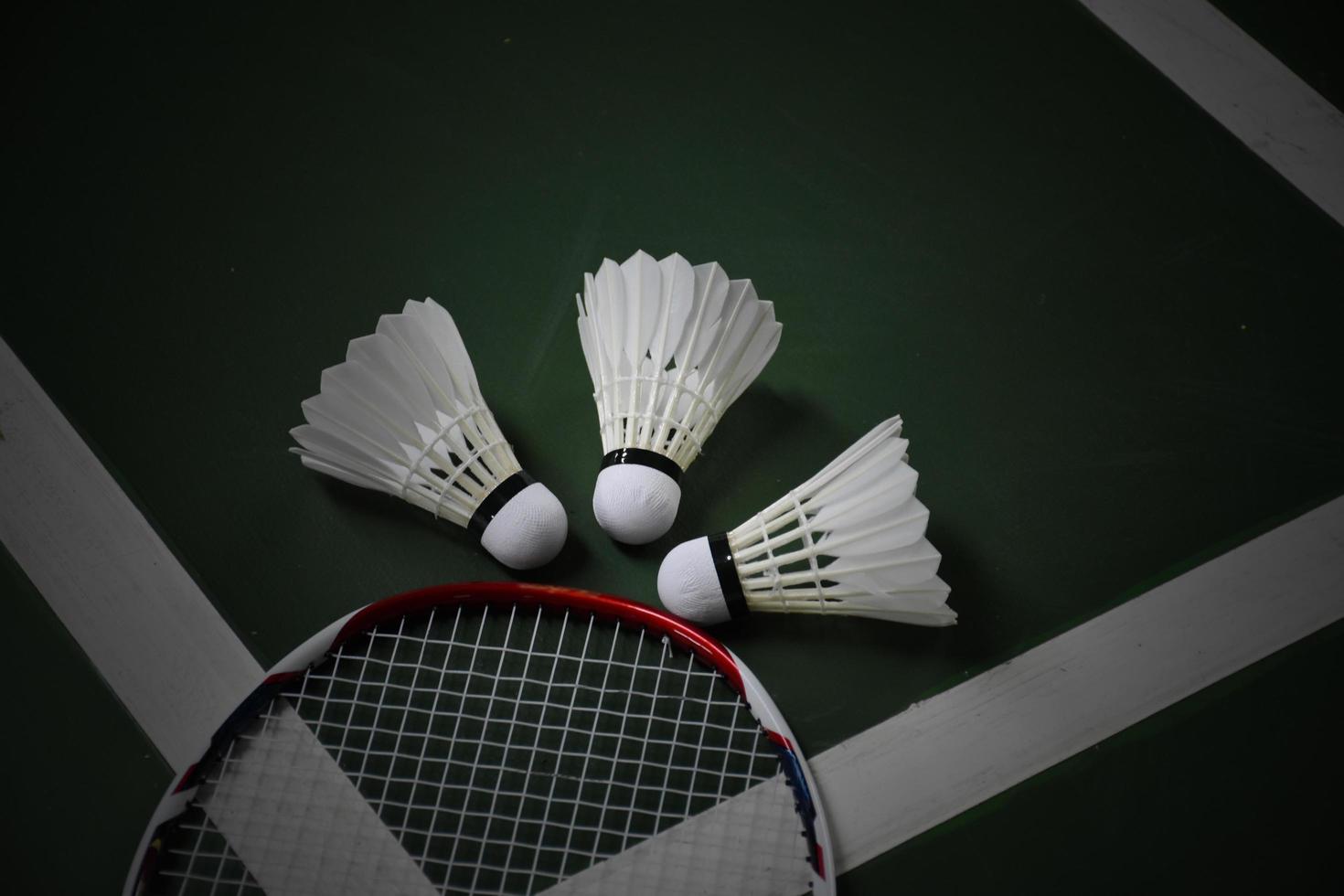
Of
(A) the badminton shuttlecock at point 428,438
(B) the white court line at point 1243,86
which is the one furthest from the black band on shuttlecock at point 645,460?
(B) the white court line at point 1243,86

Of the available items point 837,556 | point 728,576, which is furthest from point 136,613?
point 837,556

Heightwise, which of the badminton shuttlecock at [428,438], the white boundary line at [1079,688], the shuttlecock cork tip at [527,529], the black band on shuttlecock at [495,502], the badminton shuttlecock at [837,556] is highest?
the badminton shuttlecock at [428,438]

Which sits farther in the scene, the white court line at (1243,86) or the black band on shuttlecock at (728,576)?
the white court line at (1243,86)

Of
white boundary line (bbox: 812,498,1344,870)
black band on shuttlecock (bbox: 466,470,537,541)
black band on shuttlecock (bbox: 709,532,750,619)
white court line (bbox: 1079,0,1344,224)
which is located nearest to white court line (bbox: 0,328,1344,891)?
white boundary line (bbox: 812,498,1344,870)

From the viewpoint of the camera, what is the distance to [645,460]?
1551 millimetres

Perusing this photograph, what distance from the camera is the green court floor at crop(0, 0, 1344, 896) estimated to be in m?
1.61

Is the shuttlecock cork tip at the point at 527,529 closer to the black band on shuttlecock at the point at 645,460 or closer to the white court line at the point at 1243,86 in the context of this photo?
the black band on shuttlecock at the point at 645,460

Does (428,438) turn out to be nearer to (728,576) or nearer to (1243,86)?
(728,576)

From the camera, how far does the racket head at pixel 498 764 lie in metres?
1.47

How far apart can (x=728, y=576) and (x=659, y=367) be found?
13.1 inches

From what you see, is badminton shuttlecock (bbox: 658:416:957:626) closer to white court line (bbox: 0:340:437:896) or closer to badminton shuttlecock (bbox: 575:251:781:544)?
badminton shuttlecock (bbox: 575:251:781:544)

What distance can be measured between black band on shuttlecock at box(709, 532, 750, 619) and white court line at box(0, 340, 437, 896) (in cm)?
60

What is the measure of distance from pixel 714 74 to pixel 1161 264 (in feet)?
2.89

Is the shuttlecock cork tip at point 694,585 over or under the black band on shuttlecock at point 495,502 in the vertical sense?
under
